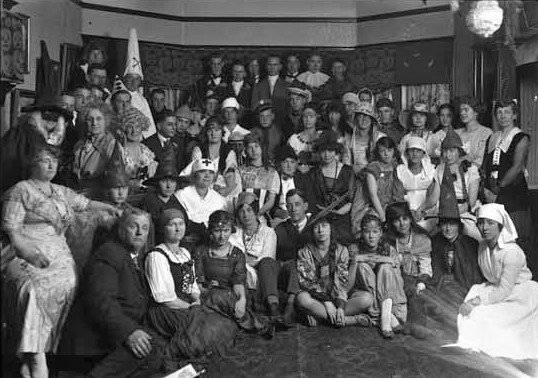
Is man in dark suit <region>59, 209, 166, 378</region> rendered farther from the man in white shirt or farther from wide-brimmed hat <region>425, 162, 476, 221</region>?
wide-brimmed hat <region>425, 162, 476, 221</region>

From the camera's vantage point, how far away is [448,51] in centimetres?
769

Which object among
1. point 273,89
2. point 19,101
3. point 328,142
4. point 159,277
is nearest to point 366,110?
point 328,142

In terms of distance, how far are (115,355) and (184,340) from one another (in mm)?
455

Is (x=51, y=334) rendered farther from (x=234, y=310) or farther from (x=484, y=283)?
(x=484, y=283)

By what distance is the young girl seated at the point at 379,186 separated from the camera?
259 inches

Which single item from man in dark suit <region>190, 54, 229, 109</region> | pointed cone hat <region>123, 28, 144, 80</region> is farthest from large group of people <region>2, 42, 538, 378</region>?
man in dark suit <region>190, 54, 229, 109</region>

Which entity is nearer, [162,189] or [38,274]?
[38,274]

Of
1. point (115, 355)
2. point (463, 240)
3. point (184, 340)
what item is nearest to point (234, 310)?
point (184, 340)

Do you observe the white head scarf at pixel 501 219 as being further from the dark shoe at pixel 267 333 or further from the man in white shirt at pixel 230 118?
the man in white shirt at pixel 230 118

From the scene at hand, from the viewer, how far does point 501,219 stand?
19.3 ft

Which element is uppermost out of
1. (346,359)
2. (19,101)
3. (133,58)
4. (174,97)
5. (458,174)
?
(133,58)

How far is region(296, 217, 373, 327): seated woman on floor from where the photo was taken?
585cm

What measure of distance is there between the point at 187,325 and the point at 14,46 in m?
2.15

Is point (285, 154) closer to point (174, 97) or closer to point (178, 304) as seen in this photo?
point (178, 304)
